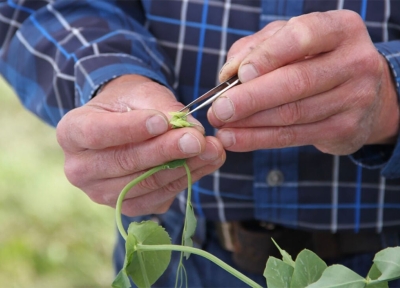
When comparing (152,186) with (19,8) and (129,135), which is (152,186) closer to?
(129,135)

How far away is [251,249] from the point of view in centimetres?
109

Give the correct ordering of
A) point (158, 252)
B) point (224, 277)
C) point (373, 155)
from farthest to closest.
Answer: point (224, 277) → point (373, 155) → point (158, 252)

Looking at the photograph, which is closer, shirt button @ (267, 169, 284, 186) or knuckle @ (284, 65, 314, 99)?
knuckle @ (284, 65, 314, 99)

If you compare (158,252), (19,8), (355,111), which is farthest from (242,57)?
(19,8)

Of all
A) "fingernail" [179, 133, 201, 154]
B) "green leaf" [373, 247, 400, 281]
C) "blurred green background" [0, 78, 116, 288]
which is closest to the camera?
"green leaf" [373, 247, 400, 281]

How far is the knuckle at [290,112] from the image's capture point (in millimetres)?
743

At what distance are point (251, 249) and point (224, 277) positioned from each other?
11cm

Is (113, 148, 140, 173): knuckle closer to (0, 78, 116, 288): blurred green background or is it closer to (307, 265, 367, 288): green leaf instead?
(307, 265, 367, 288): green leaf

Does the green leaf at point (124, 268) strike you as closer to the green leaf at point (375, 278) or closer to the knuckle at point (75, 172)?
the green leaf at point (375, 278)

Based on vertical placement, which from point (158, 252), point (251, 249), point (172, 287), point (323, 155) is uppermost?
point (158, 252)

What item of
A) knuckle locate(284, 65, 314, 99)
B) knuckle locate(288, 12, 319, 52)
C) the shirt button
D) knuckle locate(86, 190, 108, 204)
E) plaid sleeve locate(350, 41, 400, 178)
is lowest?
the shirt button

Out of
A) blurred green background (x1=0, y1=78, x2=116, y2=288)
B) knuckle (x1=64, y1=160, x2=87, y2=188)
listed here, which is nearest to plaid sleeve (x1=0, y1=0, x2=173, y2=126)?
knuckle (x1=64, y1=160, x2=87, y2=188)

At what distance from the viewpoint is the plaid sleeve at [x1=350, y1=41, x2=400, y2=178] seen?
2.81 ft

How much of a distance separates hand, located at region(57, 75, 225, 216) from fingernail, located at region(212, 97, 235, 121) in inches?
1.0
